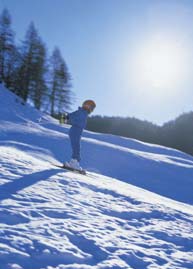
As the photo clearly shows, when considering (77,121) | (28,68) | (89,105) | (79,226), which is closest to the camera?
(79,226)

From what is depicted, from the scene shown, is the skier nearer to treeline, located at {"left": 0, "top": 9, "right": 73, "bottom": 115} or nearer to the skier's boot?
the skier's boot

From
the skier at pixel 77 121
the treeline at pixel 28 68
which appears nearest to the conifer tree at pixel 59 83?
the treeline at pixel 28 68

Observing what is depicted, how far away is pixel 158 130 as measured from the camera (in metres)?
57.2

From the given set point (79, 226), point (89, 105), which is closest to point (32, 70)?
point (89, 105)

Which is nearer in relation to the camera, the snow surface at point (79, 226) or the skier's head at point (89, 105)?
the snow surface at point (79, 226)

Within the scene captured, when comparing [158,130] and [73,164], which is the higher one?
[158,130]

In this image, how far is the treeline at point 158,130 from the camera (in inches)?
2180

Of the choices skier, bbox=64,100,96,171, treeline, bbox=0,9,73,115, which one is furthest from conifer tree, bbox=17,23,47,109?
skier, bbox=64,100,96,171

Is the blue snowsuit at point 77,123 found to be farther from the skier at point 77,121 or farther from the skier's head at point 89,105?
the skier's head at point 89,105

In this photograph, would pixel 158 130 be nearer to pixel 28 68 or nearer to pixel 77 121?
pixel 28 68

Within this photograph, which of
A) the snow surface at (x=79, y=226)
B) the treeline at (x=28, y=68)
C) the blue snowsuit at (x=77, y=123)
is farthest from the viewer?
the treeline at (x=28, y=68)

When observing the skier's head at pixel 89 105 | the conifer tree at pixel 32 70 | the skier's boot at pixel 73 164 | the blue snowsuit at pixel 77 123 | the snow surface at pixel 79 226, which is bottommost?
the snow surface at pixel 79 226

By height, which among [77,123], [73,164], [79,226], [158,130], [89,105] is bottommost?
[79,226]

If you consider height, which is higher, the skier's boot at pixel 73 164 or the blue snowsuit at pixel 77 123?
the blue snowsuit at pixel 77 123
